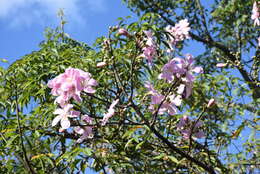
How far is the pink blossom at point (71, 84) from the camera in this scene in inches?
63.8

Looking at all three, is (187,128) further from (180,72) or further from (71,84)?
(71,84)

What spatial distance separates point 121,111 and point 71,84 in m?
0.33

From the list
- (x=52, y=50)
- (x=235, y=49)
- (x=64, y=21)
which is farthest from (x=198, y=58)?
(x=52, y=50)

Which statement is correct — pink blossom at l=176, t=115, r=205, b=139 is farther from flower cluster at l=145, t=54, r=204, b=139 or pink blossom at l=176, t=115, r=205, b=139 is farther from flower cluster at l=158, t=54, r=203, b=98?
flower cluster at l=158, t=54, r=203, b=98

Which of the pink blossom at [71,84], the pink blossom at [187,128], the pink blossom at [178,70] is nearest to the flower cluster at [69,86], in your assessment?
the pink blossom at [71,84]

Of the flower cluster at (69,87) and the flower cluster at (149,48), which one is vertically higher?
the flower cluster at (149,48)

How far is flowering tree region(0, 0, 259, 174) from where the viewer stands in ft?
5.87

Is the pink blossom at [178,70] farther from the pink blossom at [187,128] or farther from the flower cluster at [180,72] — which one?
the pink blossom at [187,128]

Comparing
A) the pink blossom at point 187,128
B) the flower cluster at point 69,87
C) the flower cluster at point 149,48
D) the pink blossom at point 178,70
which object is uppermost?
the flower cluster at point 149,48

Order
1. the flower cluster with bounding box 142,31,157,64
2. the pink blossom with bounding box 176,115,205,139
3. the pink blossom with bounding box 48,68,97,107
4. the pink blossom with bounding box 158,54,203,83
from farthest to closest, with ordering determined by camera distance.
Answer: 1. the pink blossom with bounding box 176,115,205,139
2. the flower cluster with bounding box 142,31,157,64
3. the pink blossom with bounding box 158,54,203,83
4. the pink blossom with bounding box 48,68,97,107

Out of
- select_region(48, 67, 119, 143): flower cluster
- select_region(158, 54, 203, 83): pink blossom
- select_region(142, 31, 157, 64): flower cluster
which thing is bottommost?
select_region(48, 67, 119, 143): flower cluster

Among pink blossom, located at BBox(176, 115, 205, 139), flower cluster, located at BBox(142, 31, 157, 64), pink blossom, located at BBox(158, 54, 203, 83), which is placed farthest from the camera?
pink blossom, located at BBox(176, 115, 205, 139)

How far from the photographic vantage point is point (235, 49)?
8.72 metres

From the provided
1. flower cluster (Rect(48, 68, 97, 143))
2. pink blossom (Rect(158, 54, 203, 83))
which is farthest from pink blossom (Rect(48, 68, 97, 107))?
pink blossom (Rect(158, 54, 203, 83))
